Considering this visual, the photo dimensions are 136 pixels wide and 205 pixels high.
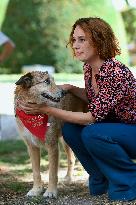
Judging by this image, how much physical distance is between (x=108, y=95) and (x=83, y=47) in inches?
20.7

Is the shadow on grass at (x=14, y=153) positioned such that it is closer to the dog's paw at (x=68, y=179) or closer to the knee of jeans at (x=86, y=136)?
the dog's paw at (x=68, y=179)

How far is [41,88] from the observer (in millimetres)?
Answer: 5184

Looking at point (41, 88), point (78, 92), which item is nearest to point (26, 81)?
point (41, 88)

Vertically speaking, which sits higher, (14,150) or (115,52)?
(115,52)

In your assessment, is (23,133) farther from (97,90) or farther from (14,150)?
(14,150)

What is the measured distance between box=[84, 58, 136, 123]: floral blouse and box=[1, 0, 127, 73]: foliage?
14.0 meters

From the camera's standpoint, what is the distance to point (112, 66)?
16.0 feet

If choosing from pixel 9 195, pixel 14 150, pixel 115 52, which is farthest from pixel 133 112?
pixel 14 150

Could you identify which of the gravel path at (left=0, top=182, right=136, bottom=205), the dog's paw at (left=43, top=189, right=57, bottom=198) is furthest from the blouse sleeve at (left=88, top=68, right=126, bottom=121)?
the dog's paw at (left=43, top=189, right=57, bottom=198)

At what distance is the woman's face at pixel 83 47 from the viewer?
16.5ft

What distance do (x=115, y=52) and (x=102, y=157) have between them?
3.02 feet

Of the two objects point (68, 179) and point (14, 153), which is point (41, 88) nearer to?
point (68, 179)

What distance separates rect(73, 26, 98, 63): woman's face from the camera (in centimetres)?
503

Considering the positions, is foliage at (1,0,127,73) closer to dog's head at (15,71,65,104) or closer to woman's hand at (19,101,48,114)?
dog's head at (15,71,65,104)
